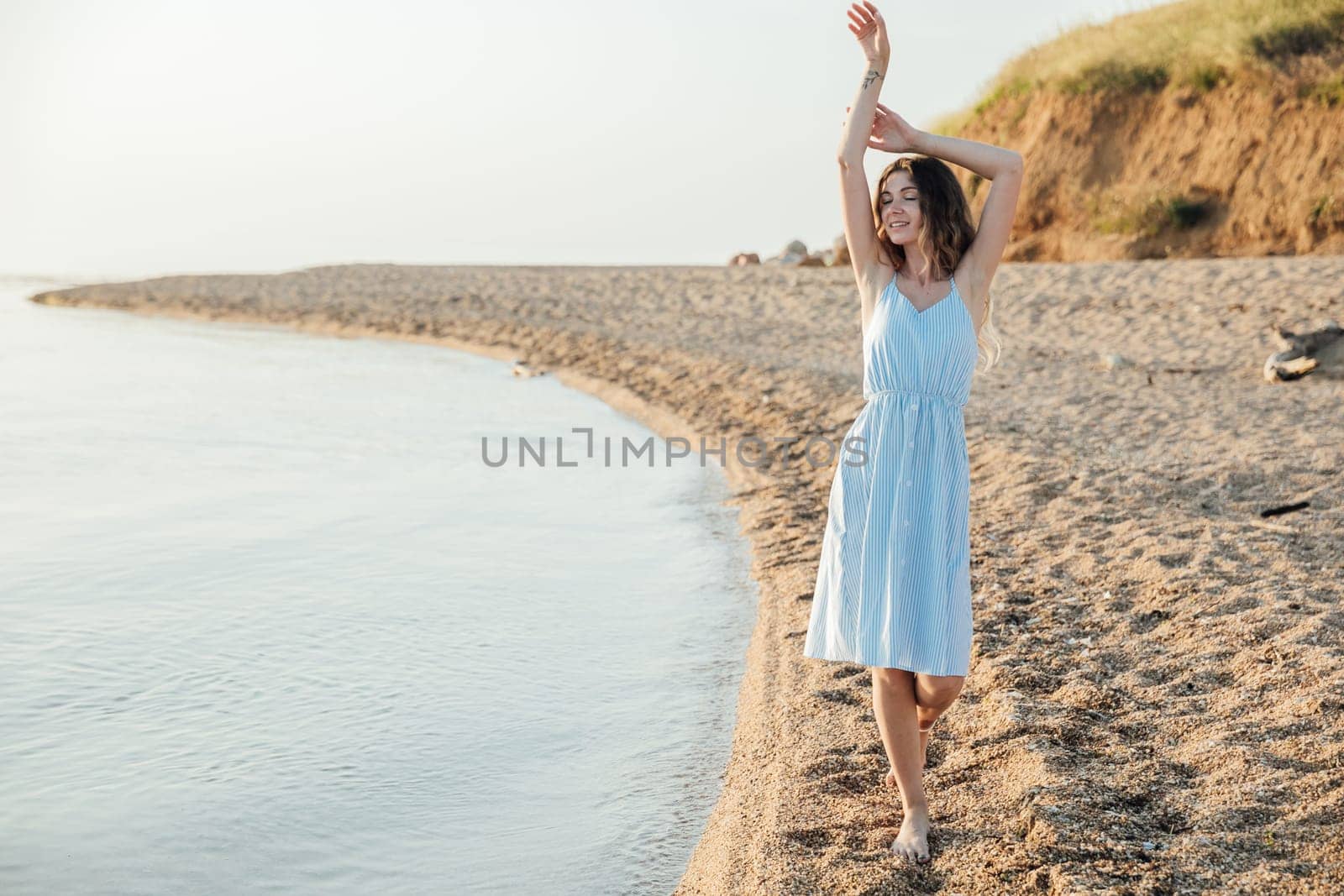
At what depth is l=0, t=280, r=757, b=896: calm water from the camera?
3215 millimetres

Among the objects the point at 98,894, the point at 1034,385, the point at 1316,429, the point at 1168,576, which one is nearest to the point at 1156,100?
the point at 1034,385

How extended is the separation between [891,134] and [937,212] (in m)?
0.28

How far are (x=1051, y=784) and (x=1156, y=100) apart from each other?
1856 centimetres

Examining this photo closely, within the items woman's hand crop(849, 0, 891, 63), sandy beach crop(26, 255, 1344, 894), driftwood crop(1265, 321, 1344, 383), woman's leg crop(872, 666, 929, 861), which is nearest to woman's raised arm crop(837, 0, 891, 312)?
woman's hand crop(849, 0, 891, 63)

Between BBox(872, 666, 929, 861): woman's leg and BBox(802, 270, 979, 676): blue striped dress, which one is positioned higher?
BBox(802, 270, 979, 676): blue striped dress

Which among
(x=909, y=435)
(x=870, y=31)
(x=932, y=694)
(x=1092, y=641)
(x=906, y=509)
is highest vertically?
(x=870, y=31)

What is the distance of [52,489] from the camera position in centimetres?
754

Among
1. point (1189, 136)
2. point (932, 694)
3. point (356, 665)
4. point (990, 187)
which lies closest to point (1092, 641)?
point (932, 694)

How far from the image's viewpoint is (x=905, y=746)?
2.83 m

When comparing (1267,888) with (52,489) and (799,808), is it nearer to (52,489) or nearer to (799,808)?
(799,808)

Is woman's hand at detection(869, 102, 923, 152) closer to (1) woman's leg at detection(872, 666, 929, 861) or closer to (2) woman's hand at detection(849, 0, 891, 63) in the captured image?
Result: (2) woman's hand at detection(849, 0, 891, 63)

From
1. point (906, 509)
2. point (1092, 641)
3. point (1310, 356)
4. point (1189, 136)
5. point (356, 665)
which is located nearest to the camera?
point (906, 509)

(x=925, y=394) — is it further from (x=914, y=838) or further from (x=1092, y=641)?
(x=1092, y=641)

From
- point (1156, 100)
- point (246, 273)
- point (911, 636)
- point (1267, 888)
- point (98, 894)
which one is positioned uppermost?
point (1156, 100)
